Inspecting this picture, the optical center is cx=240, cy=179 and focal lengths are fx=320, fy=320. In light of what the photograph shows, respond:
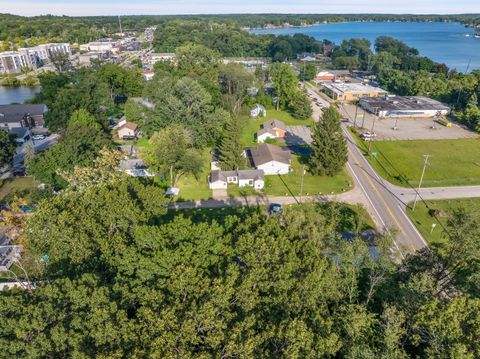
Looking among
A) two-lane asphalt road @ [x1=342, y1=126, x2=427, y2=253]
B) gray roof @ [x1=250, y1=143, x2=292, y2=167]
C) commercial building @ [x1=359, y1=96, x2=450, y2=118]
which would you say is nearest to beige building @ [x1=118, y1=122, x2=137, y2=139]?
gray roof @ [x1=250, y1=143, x2=292, y2=167]

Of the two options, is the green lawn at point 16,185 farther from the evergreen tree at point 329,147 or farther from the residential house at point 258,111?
the residential house at point 258,111

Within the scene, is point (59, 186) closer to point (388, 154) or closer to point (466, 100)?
point (388, 154)

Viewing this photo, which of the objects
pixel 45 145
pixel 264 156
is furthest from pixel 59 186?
pixel 264 156

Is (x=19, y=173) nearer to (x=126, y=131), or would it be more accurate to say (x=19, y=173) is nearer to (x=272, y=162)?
(x=126, y=131)

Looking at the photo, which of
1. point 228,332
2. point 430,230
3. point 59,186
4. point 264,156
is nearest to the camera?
point 228,332

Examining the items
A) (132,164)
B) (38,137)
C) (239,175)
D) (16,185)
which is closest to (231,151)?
(239,175)

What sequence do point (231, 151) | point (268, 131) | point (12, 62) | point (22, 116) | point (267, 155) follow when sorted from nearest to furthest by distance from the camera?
point (231, 151) → point (267, 155) → point (268, 131) → point (22, 116) → point (12, 62)
